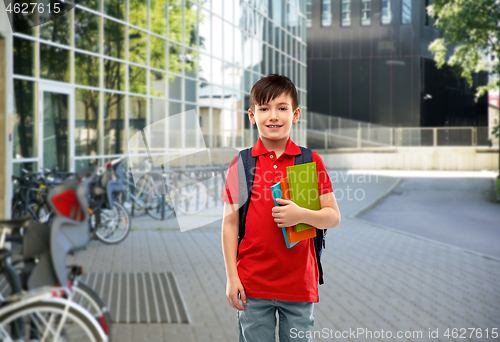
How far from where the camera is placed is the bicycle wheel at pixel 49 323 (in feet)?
2.90

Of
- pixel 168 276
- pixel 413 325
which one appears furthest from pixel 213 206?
pixel 168 276

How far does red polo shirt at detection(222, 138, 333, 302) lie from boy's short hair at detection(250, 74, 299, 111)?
199mm

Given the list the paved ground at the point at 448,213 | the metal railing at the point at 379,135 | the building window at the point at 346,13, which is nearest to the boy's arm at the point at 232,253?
the paved ground at the point at 448,213

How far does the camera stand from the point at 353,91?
3484cm

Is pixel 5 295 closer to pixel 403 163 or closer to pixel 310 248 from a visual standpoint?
pixel 310 248

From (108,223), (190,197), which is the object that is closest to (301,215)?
(190,197)

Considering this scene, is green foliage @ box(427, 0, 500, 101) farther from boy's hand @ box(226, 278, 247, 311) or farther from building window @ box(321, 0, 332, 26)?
boy's hand @ box(226, 278, 247, 311)

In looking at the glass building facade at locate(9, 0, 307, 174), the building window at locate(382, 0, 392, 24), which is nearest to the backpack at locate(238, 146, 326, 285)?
the glass building facade at locate(9, 0, 307, 174)

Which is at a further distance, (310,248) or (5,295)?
(310,248)

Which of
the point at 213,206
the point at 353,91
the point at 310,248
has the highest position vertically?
the point at 353,91

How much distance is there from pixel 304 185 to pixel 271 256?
1.60 feet

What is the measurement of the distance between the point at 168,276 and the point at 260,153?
14.2 feet

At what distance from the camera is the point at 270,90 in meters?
1.71

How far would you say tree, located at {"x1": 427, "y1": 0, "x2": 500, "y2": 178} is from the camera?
16.4 m
